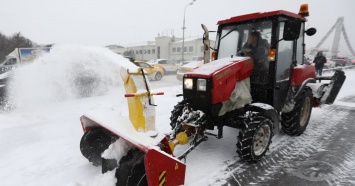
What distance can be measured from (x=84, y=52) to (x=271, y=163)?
7405 millimetres

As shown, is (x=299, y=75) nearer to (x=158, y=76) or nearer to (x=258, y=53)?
(x=258, y=53)

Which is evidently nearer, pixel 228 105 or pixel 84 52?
pixel 228 105

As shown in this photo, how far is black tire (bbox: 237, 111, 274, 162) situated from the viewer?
11.1 feet

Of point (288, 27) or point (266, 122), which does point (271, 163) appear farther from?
point (288, 27)

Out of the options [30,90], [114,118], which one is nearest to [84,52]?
[30,90]

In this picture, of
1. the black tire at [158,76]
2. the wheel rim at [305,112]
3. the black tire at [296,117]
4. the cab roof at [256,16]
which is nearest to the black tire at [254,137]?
the black tire at [296,117]

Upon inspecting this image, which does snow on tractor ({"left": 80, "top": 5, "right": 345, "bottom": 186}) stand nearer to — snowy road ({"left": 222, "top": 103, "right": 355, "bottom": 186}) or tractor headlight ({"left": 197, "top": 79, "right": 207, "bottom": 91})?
tractor headlight ({"left": 197, "top": 79, "right": 207, "bottom": 91})

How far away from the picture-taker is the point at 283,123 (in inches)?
189

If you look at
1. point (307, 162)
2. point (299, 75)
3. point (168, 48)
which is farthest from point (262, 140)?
point (168, 48)

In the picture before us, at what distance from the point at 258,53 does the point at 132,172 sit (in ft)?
9.58

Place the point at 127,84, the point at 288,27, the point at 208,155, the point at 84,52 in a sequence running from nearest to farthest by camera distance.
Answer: the point at 127,84 → the point at 288,27 → the point at 208,155 → the point at 84,52

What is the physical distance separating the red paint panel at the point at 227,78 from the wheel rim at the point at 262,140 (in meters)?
0.78

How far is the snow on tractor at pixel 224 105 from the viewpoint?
266 centimetres

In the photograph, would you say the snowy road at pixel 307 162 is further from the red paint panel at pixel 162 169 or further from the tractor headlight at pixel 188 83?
the tractor headlight at pixel 188 83
